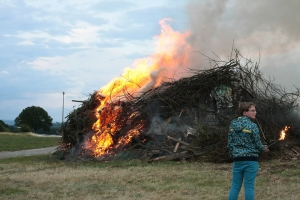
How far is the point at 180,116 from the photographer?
1367 cm

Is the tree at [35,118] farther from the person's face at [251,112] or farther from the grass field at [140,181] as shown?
the person's face at [251,112]

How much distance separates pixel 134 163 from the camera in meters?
11.8

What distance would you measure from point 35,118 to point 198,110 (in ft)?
190

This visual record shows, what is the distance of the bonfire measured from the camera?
12750mm

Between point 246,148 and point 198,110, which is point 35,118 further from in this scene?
point 246,148

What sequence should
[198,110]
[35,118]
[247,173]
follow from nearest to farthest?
[247,173] < [198,110] < [35,118]

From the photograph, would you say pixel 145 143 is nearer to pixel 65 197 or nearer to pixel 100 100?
pixel 100 100

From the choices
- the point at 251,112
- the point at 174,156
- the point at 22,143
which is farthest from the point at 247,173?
the point at 22,143

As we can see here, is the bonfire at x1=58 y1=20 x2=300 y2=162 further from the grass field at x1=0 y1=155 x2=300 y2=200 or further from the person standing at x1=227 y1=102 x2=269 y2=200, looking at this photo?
the person standing at x1=227 y1=102 x2=269 y2=200

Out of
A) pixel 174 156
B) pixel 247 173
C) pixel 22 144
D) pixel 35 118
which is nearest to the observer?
pixel 247 173

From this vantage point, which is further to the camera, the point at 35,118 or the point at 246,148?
the point at 35,118

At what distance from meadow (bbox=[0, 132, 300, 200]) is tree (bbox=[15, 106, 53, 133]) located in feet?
188

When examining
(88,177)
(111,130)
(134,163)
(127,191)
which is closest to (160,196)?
(127,191)

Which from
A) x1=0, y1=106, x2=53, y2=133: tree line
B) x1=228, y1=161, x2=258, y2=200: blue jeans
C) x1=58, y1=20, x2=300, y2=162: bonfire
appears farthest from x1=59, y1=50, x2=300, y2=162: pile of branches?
x1=0, y1=106, x2=53, y2=133: tree line
